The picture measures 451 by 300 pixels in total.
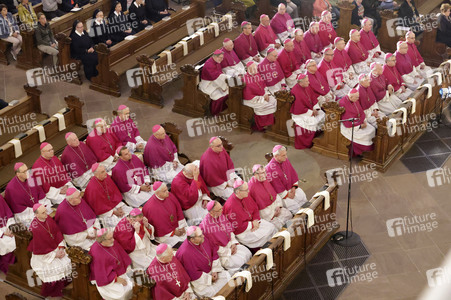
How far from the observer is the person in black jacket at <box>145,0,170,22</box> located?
1798cm

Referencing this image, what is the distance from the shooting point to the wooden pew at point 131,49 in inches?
627

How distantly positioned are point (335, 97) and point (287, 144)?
4.59 ft

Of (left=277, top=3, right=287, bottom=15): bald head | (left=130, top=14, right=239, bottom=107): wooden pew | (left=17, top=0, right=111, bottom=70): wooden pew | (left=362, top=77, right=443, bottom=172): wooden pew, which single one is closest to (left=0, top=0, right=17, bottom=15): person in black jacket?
(left=17, top=0, right=111, bottom=70): wooden pew

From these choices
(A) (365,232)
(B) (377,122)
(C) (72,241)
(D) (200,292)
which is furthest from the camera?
(B) (377,122)

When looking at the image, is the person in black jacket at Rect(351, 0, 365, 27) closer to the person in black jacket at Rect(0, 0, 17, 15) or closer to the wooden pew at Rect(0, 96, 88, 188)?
the wooden pew at Rect(0, 96, 88, 188)

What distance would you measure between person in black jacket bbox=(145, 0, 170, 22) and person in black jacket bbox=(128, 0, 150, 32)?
29 centimetres

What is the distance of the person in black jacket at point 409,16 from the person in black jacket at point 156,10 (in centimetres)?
507

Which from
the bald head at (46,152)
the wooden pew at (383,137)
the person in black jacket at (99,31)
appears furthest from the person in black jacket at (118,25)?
the bald head at (46,152)

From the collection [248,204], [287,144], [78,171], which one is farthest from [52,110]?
[248,204]

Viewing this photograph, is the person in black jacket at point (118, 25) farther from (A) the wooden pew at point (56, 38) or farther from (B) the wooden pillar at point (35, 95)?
(B) the wooden pillar at point (35, 95)

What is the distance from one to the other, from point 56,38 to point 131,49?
1.45 metres

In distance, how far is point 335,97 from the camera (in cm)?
1534

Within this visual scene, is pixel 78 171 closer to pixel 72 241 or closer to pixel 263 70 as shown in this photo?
pixel 72 241

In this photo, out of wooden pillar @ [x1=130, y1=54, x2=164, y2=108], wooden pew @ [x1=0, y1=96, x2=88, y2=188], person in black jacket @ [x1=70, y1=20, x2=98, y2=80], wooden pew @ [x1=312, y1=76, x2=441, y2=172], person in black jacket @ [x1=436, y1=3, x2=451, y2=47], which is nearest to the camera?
wooden pew @ [x1=0, y1=96, x2=88, y2=188]
